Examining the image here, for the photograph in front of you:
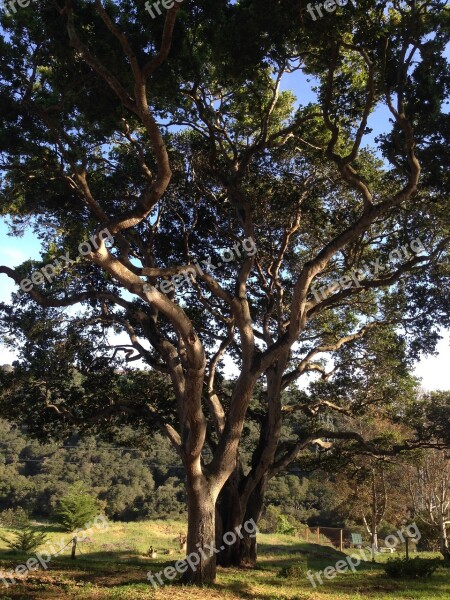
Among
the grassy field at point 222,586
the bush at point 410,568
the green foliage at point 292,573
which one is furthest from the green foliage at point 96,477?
the bush at point 410,568

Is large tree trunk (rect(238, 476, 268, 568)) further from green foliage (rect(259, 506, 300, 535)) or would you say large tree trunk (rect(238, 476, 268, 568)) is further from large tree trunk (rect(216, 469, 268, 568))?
green foliage (rect(259, 506, 300, 535))

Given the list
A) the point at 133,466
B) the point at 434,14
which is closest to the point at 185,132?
the point at 434,14

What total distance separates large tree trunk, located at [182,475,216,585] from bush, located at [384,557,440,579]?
5.43 meters

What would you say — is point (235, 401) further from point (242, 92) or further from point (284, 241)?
point (242, 92)

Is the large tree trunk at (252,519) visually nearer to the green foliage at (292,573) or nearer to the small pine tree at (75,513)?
the green foliage at (292,573)

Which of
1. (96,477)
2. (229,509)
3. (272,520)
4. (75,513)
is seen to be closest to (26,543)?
(75,513)

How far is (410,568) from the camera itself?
39.2ft

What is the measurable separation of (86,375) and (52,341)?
1.74 metres

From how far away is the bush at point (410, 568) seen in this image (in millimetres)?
11852

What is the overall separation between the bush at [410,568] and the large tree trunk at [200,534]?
5.43 m

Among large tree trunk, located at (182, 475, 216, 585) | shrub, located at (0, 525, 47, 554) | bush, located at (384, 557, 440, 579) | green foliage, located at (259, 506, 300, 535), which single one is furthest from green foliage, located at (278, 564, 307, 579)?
green foliage, located at (259, 506, 300, 535)

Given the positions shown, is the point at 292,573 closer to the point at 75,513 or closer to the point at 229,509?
the point at 229,509

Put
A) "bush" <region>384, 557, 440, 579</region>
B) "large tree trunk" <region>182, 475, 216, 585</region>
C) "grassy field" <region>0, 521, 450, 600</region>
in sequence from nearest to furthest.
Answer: "grassy field" <region>0, 521, 450, 600</region>
"large tree trunk" <region>182, 475, 216, 585</region>
"bush" <region>384, 557, 440, 579</region>

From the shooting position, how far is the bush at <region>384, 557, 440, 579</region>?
11852 mm
